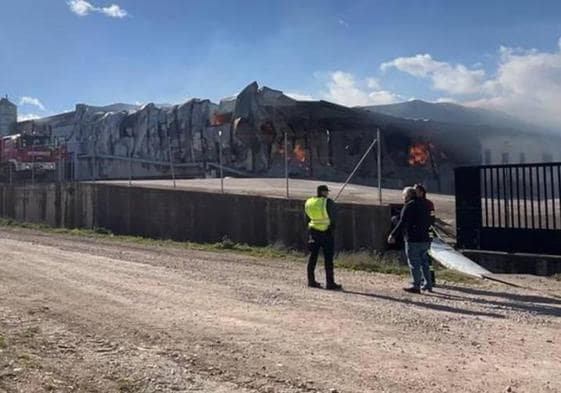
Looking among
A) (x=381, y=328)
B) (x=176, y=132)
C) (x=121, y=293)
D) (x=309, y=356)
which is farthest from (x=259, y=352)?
(x=176, y=132)

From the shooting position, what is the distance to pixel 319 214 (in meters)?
11.0

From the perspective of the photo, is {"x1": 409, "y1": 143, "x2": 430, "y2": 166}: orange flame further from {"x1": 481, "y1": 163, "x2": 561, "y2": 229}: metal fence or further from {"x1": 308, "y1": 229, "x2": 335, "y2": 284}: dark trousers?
{"x1": 308, "y1": 229, "x2": 335, "y2": 284}: dark trousers

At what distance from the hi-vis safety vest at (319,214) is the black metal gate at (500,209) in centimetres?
417

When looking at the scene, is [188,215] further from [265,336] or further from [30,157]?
[30,157]

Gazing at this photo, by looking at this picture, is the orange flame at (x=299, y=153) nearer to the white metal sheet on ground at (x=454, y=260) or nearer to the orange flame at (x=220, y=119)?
the orange flame at (x=220, y=119)

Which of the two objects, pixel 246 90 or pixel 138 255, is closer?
pixel 138 255

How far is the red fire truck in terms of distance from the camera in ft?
123

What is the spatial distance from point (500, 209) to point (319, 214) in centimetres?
472

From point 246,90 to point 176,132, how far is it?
29.5ft

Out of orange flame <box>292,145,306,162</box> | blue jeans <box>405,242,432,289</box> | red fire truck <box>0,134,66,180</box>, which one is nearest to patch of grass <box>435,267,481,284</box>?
blue jeans <box>405,242,432,289</box>

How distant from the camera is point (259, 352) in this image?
251 inches

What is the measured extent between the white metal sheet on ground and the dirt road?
4.25 ft

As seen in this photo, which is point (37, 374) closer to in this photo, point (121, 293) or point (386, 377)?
point (386, 377)

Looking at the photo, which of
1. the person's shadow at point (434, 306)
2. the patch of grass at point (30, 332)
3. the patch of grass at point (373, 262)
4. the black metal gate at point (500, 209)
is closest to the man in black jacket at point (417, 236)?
the person's shadow at point (434, 306)
